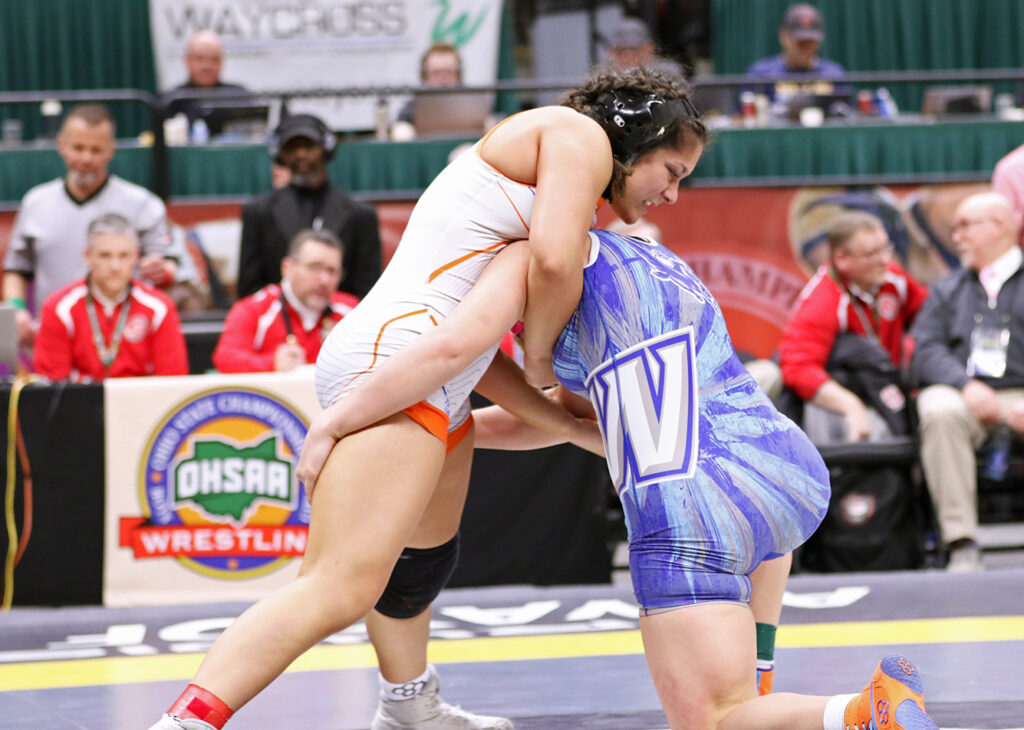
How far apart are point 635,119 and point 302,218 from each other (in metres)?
3.37

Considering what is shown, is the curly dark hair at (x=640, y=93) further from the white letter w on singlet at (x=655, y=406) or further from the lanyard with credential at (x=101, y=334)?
the lanyard with credential at (x=101, y=334)

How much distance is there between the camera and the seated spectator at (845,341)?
16.0ft

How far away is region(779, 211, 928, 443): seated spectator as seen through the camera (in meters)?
4.88

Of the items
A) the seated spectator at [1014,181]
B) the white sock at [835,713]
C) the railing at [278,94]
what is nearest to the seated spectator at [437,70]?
the railing at [278,94]

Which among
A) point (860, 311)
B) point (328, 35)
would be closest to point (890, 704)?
point (860, 311)

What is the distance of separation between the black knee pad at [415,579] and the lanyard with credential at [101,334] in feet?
8.05

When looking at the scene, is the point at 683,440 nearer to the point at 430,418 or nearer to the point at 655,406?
the point at 655,406

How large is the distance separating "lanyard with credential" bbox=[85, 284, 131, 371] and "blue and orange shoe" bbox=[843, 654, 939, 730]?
137 inches

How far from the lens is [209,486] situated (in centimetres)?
441

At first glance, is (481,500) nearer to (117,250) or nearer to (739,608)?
(117,250)

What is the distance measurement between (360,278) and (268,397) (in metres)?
1.20

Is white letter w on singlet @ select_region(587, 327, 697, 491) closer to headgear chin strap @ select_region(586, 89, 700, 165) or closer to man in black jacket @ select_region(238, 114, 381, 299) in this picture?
headgear chin strap @ select_region(586, 89, 700, 165)

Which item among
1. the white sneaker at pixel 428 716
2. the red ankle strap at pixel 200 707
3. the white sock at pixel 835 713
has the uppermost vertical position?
the white sock at pixel 835 713

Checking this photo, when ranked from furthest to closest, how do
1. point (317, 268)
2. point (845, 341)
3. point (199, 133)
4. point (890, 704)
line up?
point (199, 133) → point (845, 341) → point (317, 268) → point (890, 704)
